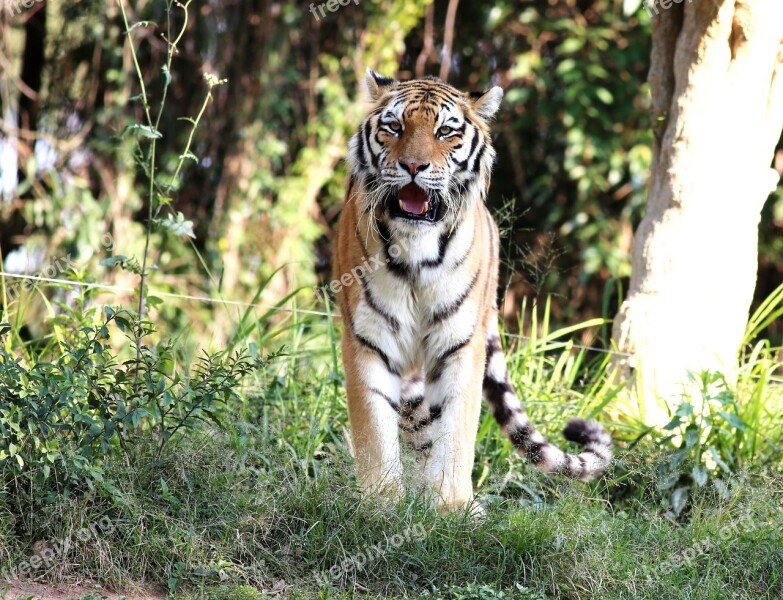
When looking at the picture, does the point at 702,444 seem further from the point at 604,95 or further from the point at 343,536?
the point at 604,95

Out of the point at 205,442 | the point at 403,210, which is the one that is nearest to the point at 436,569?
the point at 205,442

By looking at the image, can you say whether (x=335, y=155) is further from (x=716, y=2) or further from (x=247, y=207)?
(x=716, y=2)

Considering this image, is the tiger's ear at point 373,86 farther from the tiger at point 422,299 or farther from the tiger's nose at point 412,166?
the tiger's nose at point 412,166

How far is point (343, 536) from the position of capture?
3.74 m

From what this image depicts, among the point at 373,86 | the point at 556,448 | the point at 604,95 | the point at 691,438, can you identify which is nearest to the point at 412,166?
the point at 373,86

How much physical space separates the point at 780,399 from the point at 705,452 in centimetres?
80

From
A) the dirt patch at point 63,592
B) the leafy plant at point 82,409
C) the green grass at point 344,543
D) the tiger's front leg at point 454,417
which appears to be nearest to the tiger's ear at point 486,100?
the tiger's front leg at point 454,417

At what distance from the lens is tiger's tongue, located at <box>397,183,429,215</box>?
4336 millimetres

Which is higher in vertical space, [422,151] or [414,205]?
[422,151]

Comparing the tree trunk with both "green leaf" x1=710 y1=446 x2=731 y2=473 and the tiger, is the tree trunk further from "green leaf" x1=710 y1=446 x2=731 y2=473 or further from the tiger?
the tiger

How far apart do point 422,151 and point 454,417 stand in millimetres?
1103

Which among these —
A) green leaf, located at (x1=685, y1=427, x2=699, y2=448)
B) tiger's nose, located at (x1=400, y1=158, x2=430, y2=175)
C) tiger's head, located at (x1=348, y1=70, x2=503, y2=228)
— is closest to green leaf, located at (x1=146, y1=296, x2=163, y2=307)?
tiger's head, located at (x1=348, y1=70, x2=503, y2=228)

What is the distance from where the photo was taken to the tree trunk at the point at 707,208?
17.5 feet

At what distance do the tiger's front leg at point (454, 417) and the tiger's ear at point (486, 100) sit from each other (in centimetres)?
107
